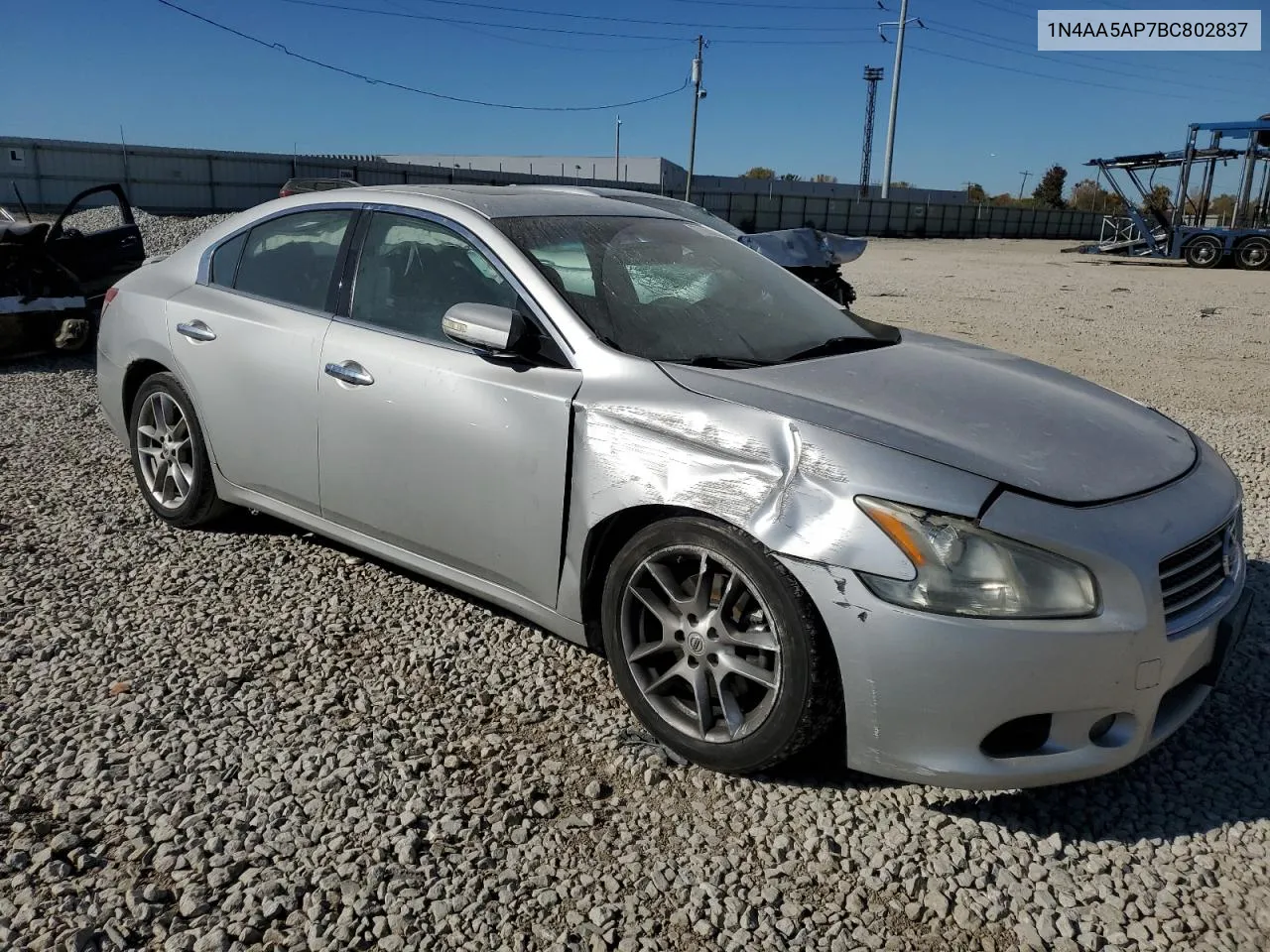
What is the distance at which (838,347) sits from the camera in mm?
3572

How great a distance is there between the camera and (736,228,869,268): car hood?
10.6 metres

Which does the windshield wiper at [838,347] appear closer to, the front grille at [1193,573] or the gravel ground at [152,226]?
the front grille at [1193,573]

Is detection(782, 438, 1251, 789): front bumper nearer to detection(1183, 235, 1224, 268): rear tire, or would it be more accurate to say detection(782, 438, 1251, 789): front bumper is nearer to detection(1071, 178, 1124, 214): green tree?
detection(1183, 235, 1224, 268): rear tire

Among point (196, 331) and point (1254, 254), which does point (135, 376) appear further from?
point (1254, 254)

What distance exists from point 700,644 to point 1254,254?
3006 centimetres

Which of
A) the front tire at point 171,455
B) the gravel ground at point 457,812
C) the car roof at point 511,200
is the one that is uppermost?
the car roof at point 511,200

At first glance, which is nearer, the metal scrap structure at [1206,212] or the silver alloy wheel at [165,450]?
the silver alloy wheel at [165,450]

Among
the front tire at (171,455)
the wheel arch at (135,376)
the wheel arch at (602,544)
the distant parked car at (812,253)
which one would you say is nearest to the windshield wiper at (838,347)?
the wheel arch at (602,544)

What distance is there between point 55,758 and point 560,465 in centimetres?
167

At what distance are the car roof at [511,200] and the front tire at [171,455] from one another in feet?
3.79

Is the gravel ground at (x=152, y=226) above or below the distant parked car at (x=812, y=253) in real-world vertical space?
below

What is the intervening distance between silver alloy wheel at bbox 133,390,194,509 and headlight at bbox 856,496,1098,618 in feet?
10.9

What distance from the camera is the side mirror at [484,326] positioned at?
3.13 metres

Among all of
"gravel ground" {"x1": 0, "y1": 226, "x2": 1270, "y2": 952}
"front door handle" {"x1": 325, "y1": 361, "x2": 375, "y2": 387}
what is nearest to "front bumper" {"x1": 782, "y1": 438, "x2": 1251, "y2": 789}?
"gravel ground" {"x1": 0, "y1": 226, "x2": 1270, "y2": 952}
